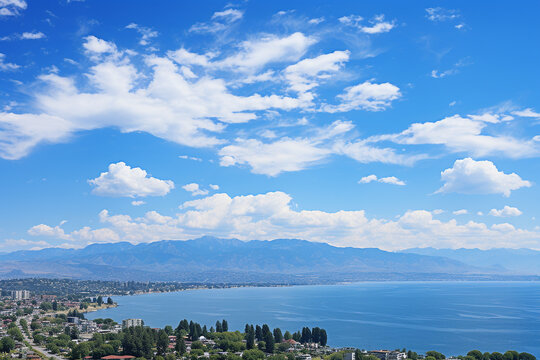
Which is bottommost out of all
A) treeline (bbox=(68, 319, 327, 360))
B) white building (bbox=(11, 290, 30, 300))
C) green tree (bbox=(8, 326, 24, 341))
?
white building (bbox=(11, 290, 30, 300))

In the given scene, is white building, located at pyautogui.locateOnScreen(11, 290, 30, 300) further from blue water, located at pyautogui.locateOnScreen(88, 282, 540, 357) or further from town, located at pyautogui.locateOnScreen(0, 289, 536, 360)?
town, located at pyautogui.locateOnScreen(0, 289, 536, 360)

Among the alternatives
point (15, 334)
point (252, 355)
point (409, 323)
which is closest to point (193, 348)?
point (252, 355)

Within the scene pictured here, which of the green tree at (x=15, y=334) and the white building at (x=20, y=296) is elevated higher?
the green tree at (x=15, y=334)

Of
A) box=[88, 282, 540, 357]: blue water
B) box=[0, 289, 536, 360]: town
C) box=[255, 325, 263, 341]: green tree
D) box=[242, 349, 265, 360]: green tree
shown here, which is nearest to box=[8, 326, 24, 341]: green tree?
box=[0, 289, 536, 360]: town

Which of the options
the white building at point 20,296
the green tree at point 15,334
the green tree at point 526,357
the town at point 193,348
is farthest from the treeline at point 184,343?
the white building at point 20,296

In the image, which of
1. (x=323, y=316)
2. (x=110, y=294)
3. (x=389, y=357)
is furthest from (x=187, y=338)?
(x=110, y=294)

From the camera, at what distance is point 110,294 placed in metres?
185

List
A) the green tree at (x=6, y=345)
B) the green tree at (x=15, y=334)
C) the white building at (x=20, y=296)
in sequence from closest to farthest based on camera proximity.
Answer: the green tree at (x=6, y=345) < the green tree at (x=15, y=334) < the white building at (x=20, y=296)

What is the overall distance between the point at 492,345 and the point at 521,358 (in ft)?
56.2

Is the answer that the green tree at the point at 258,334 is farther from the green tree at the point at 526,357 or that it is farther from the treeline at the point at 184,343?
the green tree at the point at 526,357

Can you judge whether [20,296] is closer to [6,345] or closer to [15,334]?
[15,334]

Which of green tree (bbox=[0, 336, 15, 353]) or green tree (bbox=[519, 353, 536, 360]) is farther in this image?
green tree (bbox=[0, 336, 15, 353])

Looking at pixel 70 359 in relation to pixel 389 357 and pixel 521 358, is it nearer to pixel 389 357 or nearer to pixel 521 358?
pixel 389 357

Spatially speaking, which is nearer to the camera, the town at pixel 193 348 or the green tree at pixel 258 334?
the town at pixel 193 348
